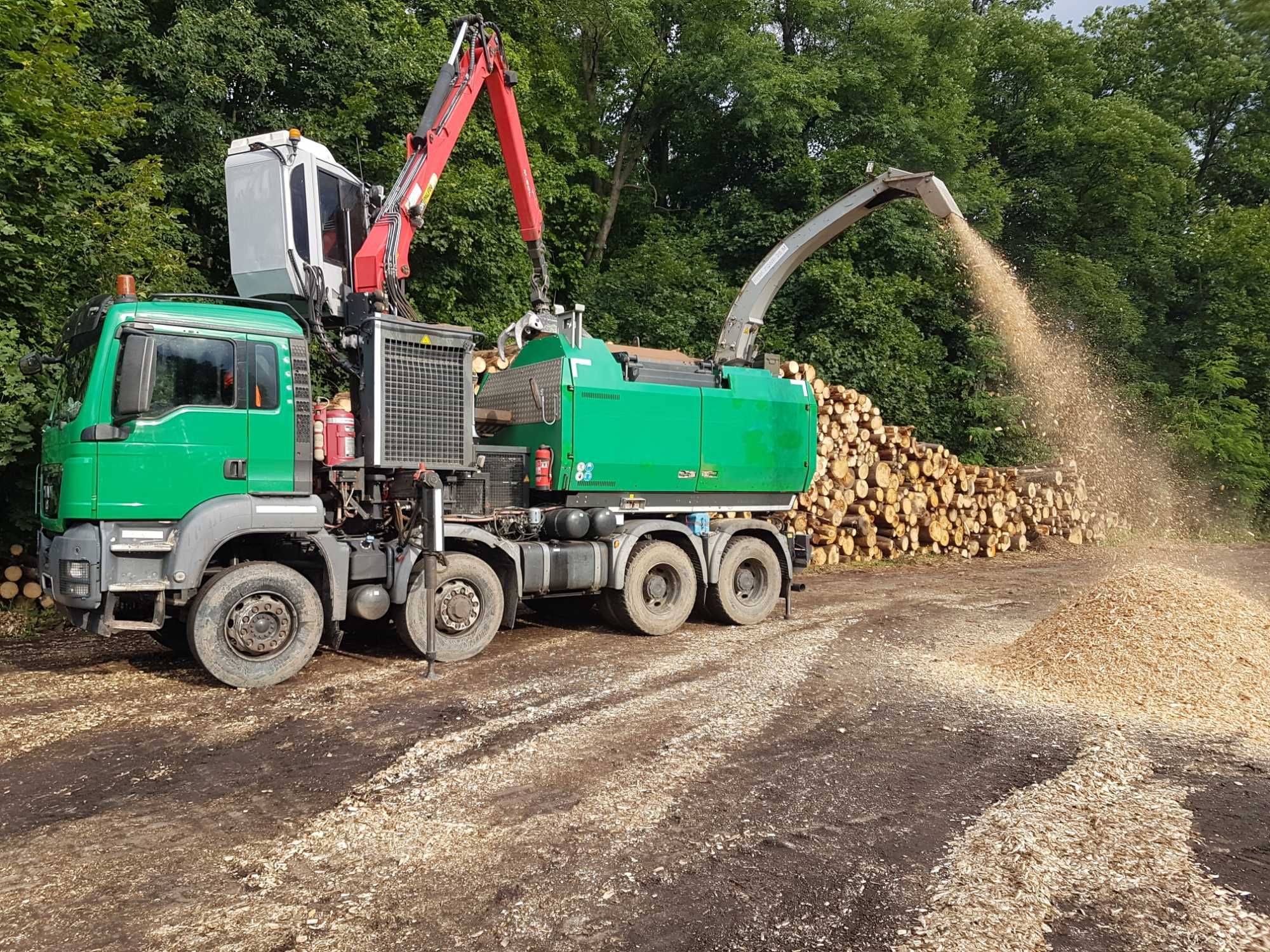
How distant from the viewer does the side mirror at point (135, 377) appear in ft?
19.4

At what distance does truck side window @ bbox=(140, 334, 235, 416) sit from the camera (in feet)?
20.2

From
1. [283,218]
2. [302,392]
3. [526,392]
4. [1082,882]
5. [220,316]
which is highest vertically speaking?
[283,218]

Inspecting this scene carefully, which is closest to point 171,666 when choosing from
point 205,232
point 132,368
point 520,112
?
point 132,368

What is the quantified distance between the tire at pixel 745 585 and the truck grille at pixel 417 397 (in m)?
3.15

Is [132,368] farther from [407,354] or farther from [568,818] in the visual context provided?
[568,818]

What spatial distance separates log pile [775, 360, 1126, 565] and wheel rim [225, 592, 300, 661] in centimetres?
849

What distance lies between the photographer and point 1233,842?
4000 millimetres

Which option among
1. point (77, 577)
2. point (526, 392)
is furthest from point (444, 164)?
point (77, 577)

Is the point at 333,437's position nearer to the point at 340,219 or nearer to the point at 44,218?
the point at 340,219

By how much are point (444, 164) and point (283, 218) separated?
2.14m

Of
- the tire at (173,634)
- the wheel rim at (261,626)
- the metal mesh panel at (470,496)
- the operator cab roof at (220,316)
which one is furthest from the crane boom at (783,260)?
the tire at (173,634)

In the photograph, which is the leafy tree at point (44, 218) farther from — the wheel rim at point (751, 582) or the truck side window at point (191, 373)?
the wheel rim at point (751, 582)

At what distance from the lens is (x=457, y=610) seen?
24.2ft

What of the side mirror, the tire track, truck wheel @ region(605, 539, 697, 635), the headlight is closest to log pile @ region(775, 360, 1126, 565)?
truck wheel @ region(605, 539, 697, 635)
